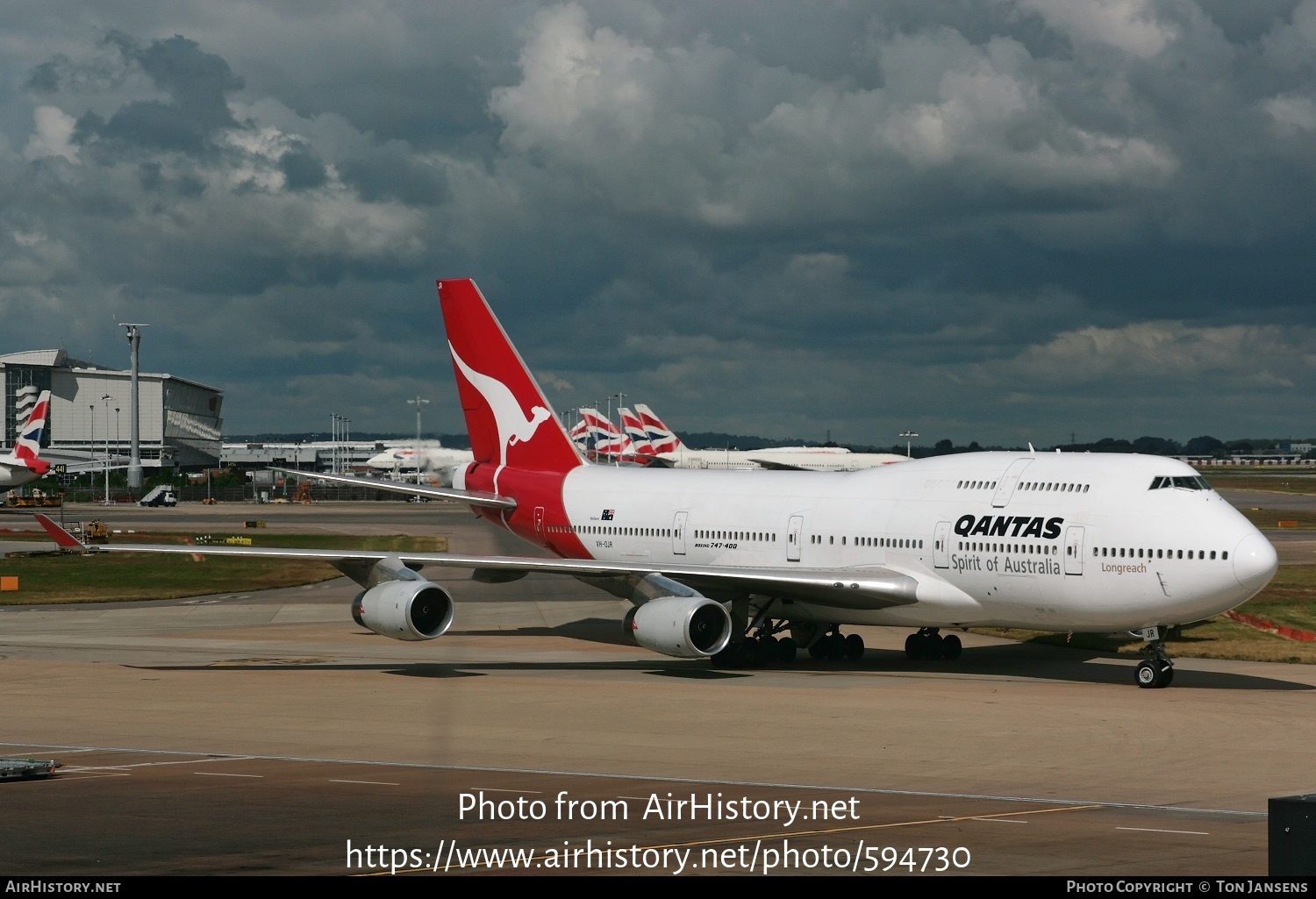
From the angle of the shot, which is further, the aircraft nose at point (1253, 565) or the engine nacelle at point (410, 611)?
the engine nacelle at point (410, 611)

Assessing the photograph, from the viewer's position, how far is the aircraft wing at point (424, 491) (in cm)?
4125

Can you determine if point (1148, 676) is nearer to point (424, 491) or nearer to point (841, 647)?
point (841, 647)

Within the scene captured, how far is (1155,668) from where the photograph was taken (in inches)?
1278

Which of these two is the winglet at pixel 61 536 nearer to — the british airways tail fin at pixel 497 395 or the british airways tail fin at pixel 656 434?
the british airways tail fin at pixel 497 395

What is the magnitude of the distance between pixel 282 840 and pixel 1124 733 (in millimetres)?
16089

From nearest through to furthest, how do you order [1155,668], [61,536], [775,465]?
[1155,668]
[61,536]
[775,465]

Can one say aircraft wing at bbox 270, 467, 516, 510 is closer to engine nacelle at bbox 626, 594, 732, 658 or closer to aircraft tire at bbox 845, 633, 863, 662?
engine nacelle at bbox 626, 594, 732, 658

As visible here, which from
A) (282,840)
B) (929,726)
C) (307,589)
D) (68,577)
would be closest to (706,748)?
(929,726)

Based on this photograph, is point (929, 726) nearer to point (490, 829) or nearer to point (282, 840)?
point (490, 829)

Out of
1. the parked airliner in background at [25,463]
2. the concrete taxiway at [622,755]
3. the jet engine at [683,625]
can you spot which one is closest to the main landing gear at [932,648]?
the concrete taxiway at [622,755]

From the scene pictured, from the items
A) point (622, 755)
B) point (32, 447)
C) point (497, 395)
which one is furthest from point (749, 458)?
point (622, 755)

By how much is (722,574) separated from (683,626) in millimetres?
2252

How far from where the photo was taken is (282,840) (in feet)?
56.0

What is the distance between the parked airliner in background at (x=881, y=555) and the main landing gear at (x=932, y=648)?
4 centimetres
